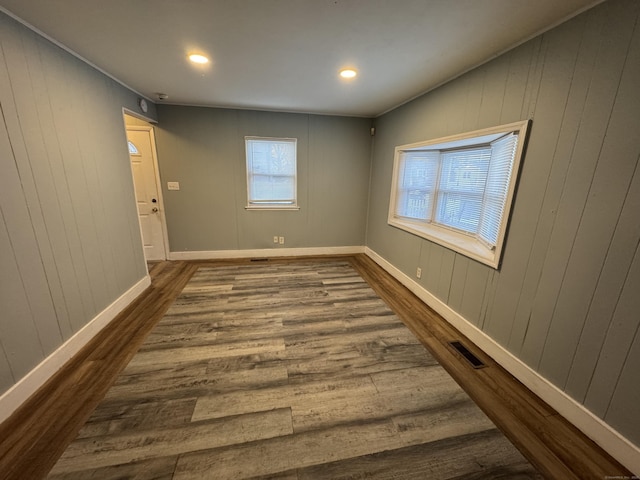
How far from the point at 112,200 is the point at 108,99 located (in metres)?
1.05

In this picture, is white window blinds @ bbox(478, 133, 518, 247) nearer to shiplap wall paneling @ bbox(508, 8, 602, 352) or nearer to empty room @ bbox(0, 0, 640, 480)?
empty room @ bbox(0, 0, 640, 480)

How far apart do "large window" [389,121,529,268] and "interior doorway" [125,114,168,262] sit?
3.72 metres

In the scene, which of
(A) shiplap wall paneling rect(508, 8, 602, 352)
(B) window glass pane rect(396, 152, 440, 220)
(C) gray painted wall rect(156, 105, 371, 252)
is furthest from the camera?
(C) gray painted wall rect(156, 105, 371, 252)

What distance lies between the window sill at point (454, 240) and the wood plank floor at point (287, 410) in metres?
0.81

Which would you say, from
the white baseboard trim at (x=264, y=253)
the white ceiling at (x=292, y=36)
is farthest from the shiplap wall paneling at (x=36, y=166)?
the white baseboard trim at (x=264, y=253)

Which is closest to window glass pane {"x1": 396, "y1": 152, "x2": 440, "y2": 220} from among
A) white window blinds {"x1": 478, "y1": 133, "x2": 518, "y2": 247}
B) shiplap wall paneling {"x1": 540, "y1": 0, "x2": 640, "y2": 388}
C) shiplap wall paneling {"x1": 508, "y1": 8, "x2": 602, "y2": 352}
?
white window blinds {"x1": 478, "y1": 133, "x2": 518, "y2": 247}

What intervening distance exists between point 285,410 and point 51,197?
2320 mm

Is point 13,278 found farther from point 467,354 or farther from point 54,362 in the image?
point 467,354

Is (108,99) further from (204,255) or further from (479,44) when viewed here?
(479,44)

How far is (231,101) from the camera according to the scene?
3480 millimetres

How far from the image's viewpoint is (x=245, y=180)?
4.15 m

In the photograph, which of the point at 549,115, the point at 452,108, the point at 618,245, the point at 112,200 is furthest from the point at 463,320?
the point at 112,200

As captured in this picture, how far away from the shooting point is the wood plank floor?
128 cm

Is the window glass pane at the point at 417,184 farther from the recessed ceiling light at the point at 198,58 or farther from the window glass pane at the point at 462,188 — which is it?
the recessed ceiling light at the point at 198,58
